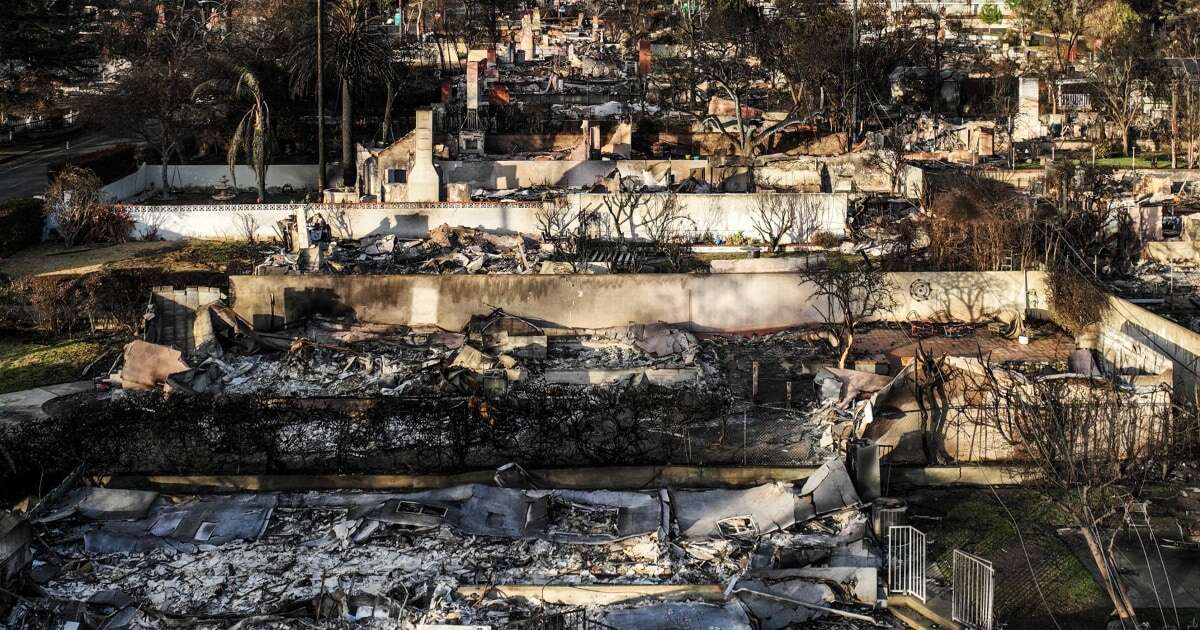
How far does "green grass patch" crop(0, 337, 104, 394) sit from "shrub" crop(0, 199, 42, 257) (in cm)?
616

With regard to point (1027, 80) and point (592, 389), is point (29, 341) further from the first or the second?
point (1027, 80)

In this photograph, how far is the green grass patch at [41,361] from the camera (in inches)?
827

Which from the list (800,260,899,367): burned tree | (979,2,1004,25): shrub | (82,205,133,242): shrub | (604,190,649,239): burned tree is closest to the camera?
(800,260,899,367): burned tree

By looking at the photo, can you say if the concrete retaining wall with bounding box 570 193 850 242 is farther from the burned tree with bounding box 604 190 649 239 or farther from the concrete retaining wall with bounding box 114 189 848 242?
the burned tree with bounding box 604 190 649 239

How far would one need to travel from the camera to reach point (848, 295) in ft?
73.3

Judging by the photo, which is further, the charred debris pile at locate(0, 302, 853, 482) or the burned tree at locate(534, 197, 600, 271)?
the burned tree at locate(534, 197, 600, 271)

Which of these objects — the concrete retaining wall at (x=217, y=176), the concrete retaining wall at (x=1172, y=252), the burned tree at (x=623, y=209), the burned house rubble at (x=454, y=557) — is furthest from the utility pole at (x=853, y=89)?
the burned house rubble at (x=454, y=557)

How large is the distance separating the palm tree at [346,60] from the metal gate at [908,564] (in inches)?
966

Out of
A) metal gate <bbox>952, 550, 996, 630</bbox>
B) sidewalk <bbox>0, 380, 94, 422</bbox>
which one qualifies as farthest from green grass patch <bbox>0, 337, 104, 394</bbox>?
metal gate <bbox>952, 550, 996, 630</bbox>

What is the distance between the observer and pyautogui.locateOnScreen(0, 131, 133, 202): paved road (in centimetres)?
3497

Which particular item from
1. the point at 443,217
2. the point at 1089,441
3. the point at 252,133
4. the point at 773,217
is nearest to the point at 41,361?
the point at 443,217

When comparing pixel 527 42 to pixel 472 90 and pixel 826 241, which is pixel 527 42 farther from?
pixel 826 241

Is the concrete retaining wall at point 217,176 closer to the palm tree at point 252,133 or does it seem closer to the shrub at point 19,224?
the palm tree at point 252,133

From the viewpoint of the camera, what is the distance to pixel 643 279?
22844 millimetres
